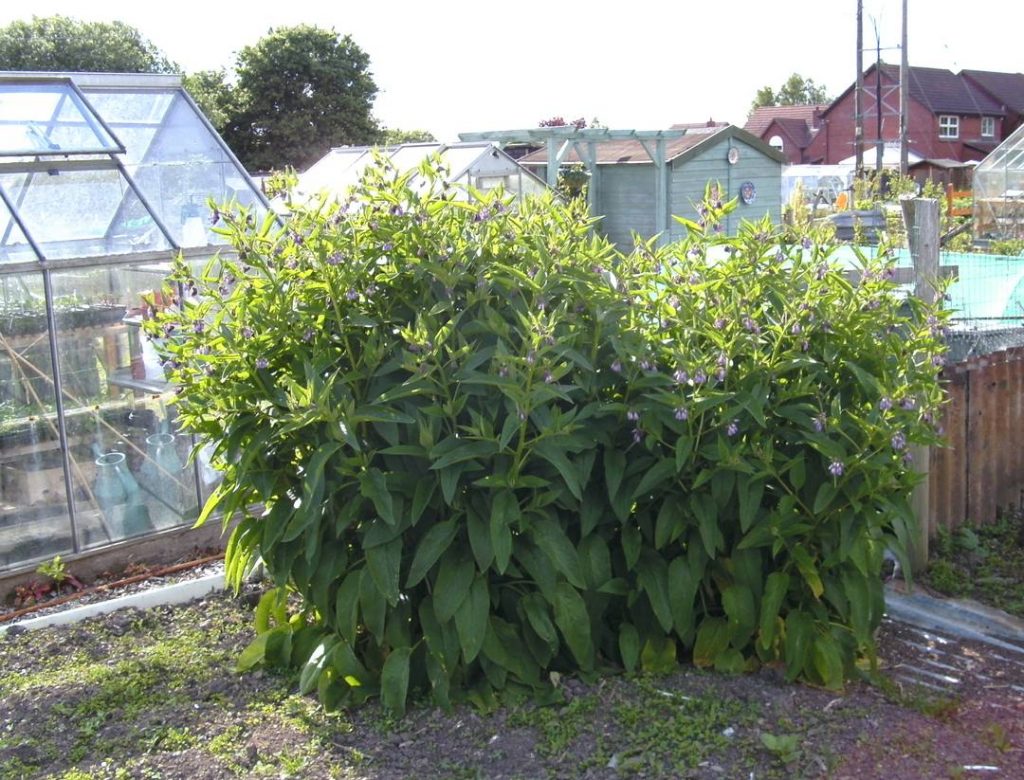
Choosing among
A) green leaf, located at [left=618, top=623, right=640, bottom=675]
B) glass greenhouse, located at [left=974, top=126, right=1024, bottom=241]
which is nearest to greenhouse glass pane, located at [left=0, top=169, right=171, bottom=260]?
green leaf, located at [left=618, top=623, right=640, bottom=675]

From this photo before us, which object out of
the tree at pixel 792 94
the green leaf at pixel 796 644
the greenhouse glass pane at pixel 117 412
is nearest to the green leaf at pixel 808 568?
the green leaf at pixel 796 644

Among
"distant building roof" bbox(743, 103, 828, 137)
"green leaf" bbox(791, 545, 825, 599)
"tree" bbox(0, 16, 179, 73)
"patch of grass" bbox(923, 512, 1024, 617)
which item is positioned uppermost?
"tree" bbox(0, 16, 179, 73)

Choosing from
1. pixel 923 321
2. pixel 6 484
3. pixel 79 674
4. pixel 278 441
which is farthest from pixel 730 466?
pixel 6 484

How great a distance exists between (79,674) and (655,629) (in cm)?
252

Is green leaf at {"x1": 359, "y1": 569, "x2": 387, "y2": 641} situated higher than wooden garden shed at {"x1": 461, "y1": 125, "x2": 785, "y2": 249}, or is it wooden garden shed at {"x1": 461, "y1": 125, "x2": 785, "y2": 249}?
wooden garden shed at {"x1": 461, "y1": 125, "x2": 785, "y2": 249}

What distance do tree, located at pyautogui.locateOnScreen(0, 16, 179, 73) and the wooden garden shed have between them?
108 feet

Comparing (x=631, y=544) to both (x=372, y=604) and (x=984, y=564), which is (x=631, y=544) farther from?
(x=984, y=564)

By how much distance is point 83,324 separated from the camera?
22.5 feet

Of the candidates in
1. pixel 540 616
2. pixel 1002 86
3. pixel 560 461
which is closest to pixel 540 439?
pixel 560 461

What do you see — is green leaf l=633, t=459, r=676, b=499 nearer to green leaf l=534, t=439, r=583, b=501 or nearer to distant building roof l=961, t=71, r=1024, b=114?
green leaf l=534, t=439, r=583, b=501

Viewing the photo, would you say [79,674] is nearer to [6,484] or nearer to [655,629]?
[6,484]

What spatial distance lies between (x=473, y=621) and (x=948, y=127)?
63.1 m

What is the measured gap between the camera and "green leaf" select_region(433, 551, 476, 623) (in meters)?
4.14

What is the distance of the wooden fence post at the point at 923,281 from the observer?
6039 millimetres
